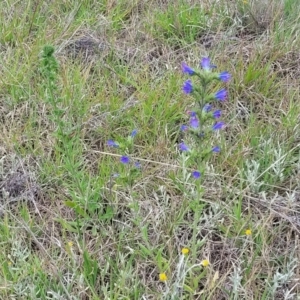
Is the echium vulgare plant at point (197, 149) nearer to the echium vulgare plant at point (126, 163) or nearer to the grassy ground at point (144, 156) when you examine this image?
the grassy ground at point (144, 156)

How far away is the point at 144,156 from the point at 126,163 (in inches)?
12.2

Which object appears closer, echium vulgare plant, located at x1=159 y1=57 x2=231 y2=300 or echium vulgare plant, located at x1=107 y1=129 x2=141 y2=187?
echium vulgare plant, located at x1=159 y1=57 x2=231 y2=300

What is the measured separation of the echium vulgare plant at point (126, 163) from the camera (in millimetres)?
Result: 1727

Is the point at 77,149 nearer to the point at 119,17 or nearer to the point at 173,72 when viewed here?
the point at 173,72

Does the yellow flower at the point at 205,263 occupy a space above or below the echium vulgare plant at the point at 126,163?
below

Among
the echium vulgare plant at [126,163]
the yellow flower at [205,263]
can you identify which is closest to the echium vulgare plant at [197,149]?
the yellow flower at [205,263]

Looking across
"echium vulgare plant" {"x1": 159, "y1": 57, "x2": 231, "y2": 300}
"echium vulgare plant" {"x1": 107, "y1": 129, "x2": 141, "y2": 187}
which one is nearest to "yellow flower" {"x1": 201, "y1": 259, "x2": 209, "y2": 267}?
"echium vulgare plant" {"x1": 159, "y1": 57, "x2": 231, "y2": 300}

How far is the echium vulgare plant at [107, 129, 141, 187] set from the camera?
173 centimetres

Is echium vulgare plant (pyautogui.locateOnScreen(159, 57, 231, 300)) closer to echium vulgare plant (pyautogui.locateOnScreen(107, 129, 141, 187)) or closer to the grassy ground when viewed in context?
the grassy ground

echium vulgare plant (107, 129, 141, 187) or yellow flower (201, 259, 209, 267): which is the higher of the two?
echium vulgare plant (107, 129, 141, 187)

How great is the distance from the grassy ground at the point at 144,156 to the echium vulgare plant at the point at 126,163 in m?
0.02

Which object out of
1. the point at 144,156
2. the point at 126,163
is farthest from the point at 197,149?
the point at 144,156

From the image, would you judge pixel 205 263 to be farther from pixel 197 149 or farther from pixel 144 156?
pixel 144 156

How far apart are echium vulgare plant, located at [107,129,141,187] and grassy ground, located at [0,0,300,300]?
0.02 meters
